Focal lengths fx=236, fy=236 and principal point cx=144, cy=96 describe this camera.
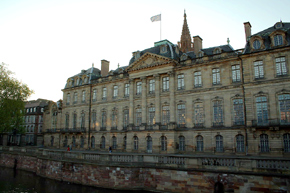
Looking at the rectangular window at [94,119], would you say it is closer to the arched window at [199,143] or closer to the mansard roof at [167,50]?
the mansard roof at [167,50]

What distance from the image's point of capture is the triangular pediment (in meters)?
33.3

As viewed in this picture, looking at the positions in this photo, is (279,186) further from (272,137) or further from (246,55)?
(246,55)

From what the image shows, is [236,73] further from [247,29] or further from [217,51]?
[247,29]

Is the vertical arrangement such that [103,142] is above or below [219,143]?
below

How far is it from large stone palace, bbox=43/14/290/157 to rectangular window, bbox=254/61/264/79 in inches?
4.0

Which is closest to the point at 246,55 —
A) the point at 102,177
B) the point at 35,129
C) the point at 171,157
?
the point at 171,157

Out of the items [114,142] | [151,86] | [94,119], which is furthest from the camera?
[94,119]

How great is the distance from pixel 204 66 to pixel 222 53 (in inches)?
107

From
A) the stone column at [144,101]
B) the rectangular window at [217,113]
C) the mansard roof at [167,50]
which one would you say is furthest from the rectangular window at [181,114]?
the mansard roof at [167,50]

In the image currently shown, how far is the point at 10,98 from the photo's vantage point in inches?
1622

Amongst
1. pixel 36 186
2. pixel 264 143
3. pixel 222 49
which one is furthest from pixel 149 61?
pixel 36 186

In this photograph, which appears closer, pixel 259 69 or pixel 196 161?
pixel 196 161

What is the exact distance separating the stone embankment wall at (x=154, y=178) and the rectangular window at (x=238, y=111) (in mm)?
13441

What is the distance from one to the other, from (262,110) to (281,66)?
5.15 meters
